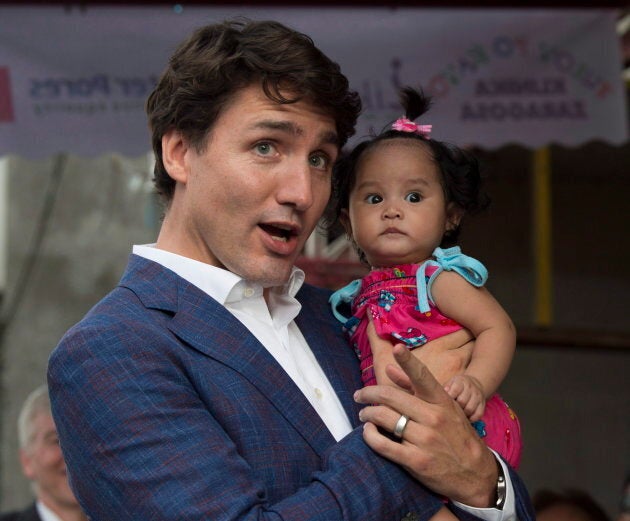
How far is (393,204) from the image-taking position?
252cm

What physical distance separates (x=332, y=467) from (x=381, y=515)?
0.13 metres

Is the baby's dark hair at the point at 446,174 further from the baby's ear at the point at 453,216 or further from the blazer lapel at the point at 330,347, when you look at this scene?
the blazer lapel at the point at 330,347

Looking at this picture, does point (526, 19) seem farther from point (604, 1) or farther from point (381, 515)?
point (381, 515)

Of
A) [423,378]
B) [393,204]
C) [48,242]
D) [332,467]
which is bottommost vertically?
[48,242]

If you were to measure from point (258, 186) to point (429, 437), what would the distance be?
0.62m

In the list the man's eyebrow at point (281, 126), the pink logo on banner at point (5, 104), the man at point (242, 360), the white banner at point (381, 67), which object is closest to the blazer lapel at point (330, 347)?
the man at point (242, 360)

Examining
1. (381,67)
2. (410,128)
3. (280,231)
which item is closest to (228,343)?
(280,231)

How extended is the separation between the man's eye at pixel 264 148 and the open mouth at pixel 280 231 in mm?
152

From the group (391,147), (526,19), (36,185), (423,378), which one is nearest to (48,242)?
(36,185)

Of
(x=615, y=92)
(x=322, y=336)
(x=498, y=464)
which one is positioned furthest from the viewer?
(x=615, y=92)

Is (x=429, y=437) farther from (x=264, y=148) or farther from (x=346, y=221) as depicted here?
(x=346, y=221)

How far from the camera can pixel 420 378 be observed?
80.2 inches

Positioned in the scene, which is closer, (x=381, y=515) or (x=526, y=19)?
(x=381, y=515)

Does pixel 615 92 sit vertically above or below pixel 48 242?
above
